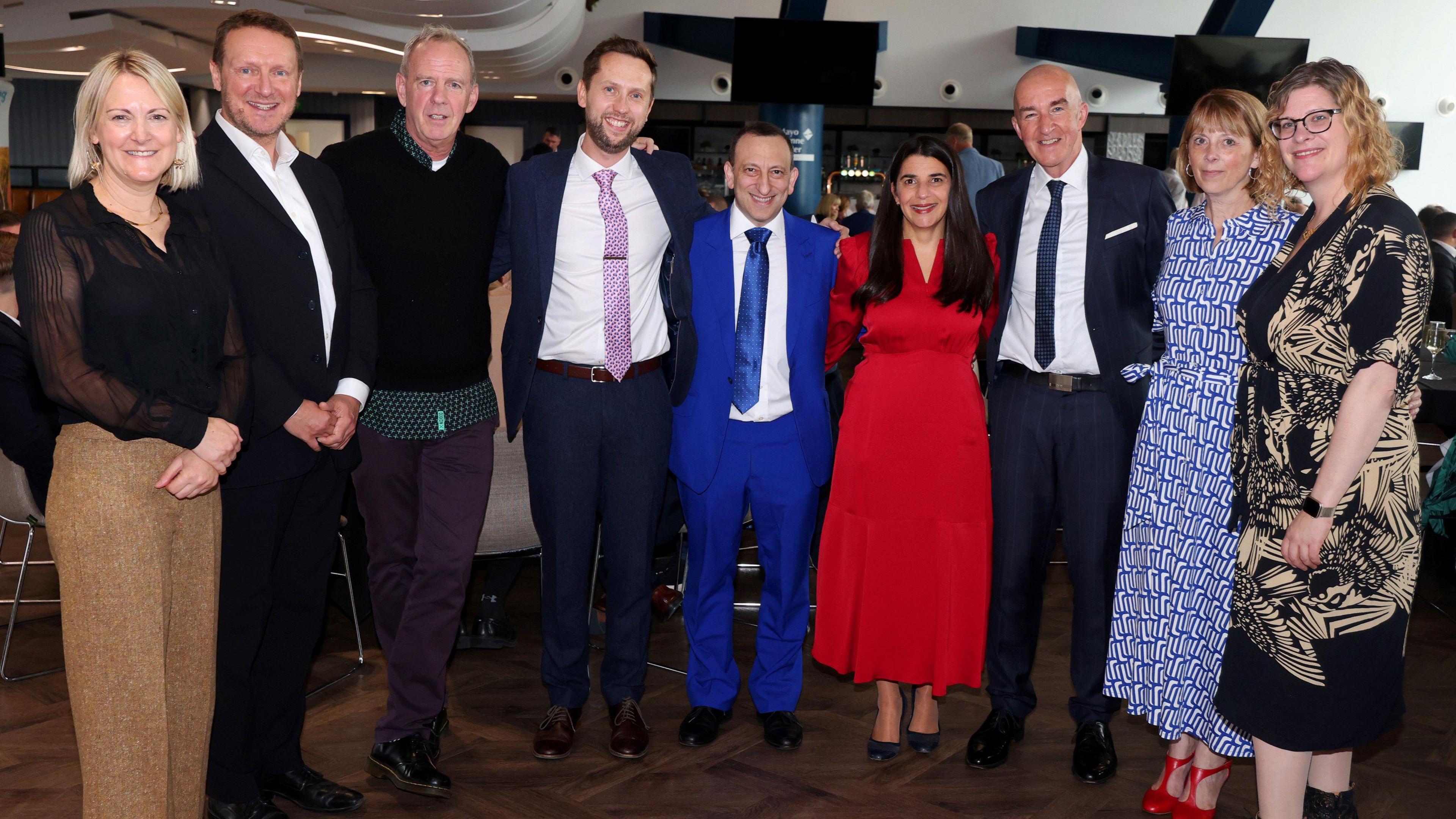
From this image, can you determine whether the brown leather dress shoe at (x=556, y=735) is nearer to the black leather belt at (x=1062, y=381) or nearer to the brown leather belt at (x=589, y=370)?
the brown leather belt at (x=589, y=370)

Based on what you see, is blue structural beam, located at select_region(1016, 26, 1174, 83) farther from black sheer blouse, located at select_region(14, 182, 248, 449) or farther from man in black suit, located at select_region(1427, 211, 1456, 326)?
black sheer blouse, located at select_region(14, 182, 248, 449)

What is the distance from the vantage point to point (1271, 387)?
90.5 inches

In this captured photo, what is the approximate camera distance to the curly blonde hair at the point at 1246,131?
251 centimetres

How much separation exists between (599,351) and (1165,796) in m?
1.97

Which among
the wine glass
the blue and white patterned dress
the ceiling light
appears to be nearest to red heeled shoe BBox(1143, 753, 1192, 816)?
the blue and white patterned dress

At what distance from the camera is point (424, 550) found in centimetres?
299

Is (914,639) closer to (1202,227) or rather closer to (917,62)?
(1202,227)

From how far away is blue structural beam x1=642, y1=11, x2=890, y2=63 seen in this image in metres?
14.2

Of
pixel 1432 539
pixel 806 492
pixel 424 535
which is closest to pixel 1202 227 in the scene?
pixel 806 492

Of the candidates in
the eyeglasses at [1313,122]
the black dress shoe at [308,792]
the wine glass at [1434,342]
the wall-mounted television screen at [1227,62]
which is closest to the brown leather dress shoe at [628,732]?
the black dress shoe at [308,792]

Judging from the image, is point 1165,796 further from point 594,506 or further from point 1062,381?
point 594,506

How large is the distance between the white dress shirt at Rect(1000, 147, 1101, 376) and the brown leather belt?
105 centimetres

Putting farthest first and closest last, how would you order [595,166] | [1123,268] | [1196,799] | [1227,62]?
[1227,62]
[595,166]
[1123,268]
[1196,799]

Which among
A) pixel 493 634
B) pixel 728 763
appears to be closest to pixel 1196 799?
pixel 728 763
